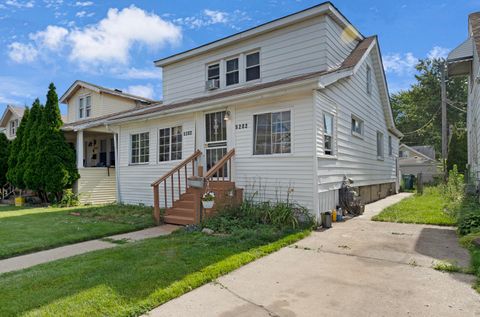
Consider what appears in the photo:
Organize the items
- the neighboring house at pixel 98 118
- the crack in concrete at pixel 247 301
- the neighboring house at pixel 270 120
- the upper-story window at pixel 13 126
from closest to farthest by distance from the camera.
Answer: the crack in concrete at pixel 247 301 < the neighboring house at pixel 270 120 < the neighboring house at pixel 98 118 < the upper-story window at pixel 13 126

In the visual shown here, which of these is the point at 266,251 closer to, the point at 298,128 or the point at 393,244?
the point at 393,244

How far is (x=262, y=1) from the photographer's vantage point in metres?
10.2

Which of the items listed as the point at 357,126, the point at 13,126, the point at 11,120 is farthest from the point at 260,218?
the point at 11,120

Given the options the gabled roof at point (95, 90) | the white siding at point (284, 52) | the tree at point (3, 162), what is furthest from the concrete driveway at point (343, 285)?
the tree at point (3, 162)

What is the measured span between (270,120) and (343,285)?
529 centimetres

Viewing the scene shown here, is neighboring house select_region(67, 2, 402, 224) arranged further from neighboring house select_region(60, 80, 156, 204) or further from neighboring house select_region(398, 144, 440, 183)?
neighboring house select_region(398, 144, 440, 183)

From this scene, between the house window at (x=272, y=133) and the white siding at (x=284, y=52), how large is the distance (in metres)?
2.15

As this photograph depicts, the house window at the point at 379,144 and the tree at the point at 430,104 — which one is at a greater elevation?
the tree at the point at 430,104

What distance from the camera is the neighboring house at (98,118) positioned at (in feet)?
48.3

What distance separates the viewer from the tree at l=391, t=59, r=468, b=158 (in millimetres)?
36438

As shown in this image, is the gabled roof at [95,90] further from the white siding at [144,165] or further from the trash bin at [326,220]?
the trash bin at [326,220]

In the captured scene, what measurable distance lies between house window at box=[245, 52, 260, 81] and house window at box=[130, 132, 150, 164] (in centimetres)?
437

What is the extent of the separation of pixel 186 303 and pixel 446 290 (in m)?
2.95

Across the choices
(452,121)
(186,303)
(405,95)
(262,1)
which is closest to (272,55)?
(262,1)
